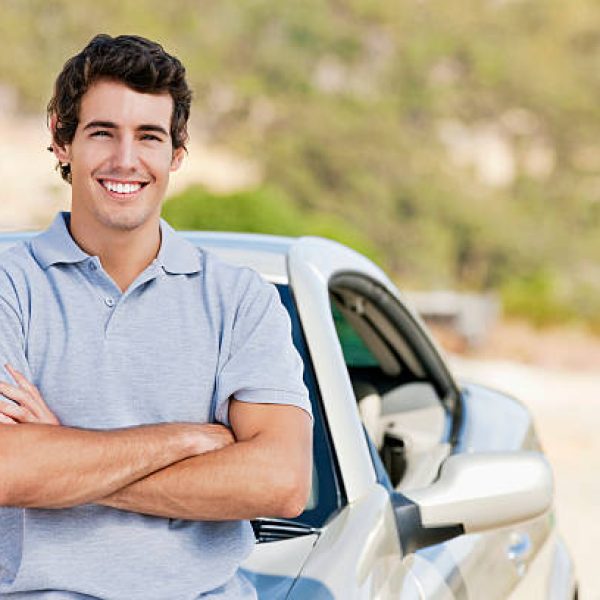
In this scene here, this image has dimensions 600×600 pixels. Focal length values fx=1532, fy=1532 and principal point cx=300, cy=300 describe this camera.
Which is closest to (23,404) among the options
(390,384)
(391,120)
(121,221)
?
(121,221)

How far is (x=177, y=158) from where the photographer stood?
2.55 m

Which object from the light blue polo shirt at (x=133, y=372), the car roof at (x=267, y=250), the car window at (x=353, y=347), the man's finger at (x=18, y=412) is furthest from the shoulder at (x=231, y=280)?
the car window at (x=353, y=347)

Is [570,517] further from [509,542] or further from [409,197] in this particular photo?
[409,197]

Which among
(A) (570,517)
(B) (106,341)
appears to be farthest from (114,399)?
(A) (570,517)

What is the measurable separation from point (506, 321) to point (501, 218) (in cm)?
1567

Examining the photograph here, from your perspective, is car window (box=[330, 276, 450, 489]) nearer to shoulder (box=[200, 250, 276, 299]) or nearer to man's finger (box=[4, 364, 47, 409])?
shoulder (box=[200, 250, 276, 299])

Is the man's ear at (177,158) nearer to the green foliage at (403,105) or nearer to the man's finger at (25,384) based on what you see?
the man's finger at (25,384)

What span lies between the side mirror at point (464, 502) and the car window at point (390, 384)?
2.52ft

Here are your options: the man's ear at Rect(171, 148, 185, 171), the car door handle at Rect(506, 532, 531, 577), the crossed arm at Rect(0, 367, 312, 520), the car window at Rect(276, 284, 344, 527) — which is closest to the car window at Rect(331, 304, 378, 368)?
the car door handle at Rect(506, 532, 531, 577)

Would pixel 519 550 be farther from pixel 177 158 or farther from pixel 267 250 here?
pixel 177 158

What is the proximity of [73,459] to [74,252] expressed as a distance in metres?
0.33

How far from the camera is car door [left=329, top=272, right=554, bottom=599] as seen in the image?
3.36 m

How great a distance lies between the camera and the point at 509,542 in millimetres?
3496

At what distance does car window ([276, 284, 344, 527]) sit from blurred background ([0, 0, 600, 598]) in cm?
1961
